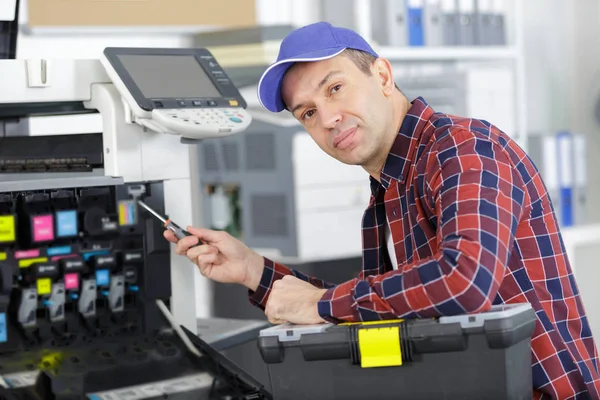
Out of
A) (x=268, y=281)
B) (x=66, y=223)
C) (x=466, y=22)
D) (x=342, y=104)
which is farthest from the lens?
(x=466, y=22)

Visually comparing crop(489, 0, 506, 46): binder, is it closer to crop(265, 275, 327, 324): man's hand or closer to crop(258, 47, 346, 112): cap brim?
crop(258, 47, 346, 112): cap brim

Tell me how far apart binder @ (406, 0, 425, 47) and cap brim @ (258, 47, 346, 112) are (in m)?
2.10

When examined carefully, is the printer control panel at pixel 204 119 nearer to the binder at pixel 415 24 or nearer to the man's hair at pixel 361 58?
the man's hair at pixel 361 58

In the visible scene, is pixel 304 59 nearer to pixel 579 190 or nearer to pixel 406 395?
pixel 406 395

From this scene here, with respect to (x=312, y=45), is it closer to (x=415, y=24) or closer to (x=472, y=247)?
(x=472, y=247)

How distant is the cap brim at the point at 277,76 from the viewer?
1343 millimetres

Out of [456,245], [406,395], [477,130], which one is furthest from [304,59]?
[406,395]

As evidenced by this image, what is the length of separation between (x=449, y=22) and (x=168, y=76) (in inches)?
87.4

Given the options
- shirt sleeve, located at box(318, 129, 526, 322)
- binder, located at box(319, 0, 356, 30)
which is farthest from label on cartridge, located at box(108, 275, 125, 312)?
binder, located at box(319, 0, 356, 30)

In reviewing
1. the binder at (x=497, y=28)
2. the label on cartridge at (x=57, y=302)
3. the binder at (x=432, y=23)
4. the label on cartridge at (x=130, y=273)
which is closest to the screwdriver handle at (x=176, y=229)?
the label on cartridge at (x=130, y=273)

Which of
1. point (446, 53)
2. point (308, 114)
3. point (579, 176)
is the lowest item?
point (579, 176)

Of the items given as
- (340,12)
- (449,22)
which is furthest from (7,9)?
(449,22)

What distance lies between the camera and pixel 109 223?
1531 millimetres

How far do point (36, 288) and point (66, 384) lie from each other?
0.22 metres
